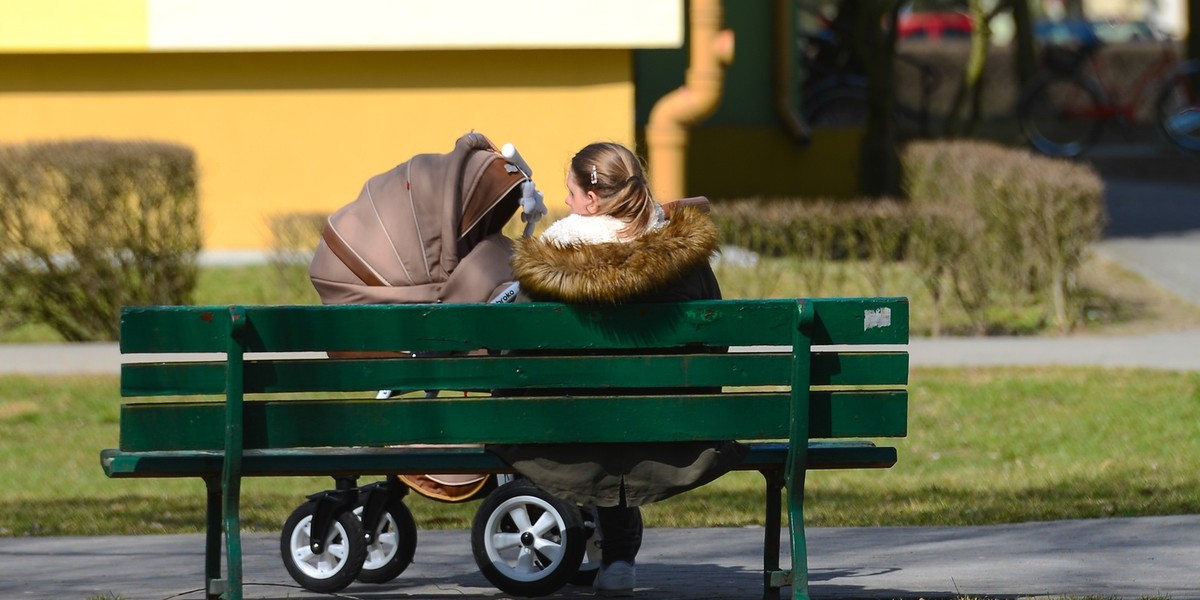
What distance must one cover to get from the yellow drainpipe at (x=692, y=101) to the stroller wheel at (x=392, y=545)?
30.0 feet

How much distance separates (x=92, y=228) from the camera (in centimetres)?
1131

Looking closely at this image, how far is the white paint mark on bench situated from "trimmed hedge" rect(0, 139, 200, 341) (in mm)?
7640

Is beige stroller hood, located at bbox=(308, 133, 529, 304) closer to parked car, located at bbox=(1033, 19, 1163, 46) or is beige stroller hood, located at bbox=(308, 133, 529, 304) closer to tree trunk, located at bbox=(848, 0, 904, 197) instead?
tree trunk, located at bbox=(848, 0, 904, 197)

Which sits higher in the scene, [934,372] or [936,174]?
[936,174]

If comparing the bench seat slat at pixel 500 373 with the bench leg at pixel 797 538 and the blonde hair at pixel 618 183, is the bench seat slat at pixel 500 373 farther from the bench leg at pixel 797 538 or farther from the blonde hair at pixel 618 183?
the blonde hair at pixel 618 183

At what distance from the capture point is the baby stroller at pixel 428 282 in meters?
5.12

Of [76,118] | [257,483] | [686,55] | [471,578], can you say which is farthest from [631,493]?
[686,55]

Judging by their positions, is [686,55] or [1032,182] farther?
[686,55]

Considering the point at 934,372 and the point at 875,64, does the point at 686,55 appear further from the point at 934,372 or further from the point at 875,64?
the point at 934,372

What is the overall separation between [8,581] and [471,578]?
1399mm

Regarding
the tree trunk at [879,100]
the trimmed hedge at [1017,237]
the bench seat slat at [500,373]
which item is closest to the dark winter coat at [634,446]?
the bench seat slat at [500,373]

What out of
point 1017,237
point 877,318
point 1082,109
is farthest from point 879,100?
point 877,318

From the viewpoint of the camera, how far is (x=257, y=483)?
28.7ft

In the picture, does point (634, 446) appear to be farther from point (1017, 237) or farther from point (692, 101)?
point (692, 101)
